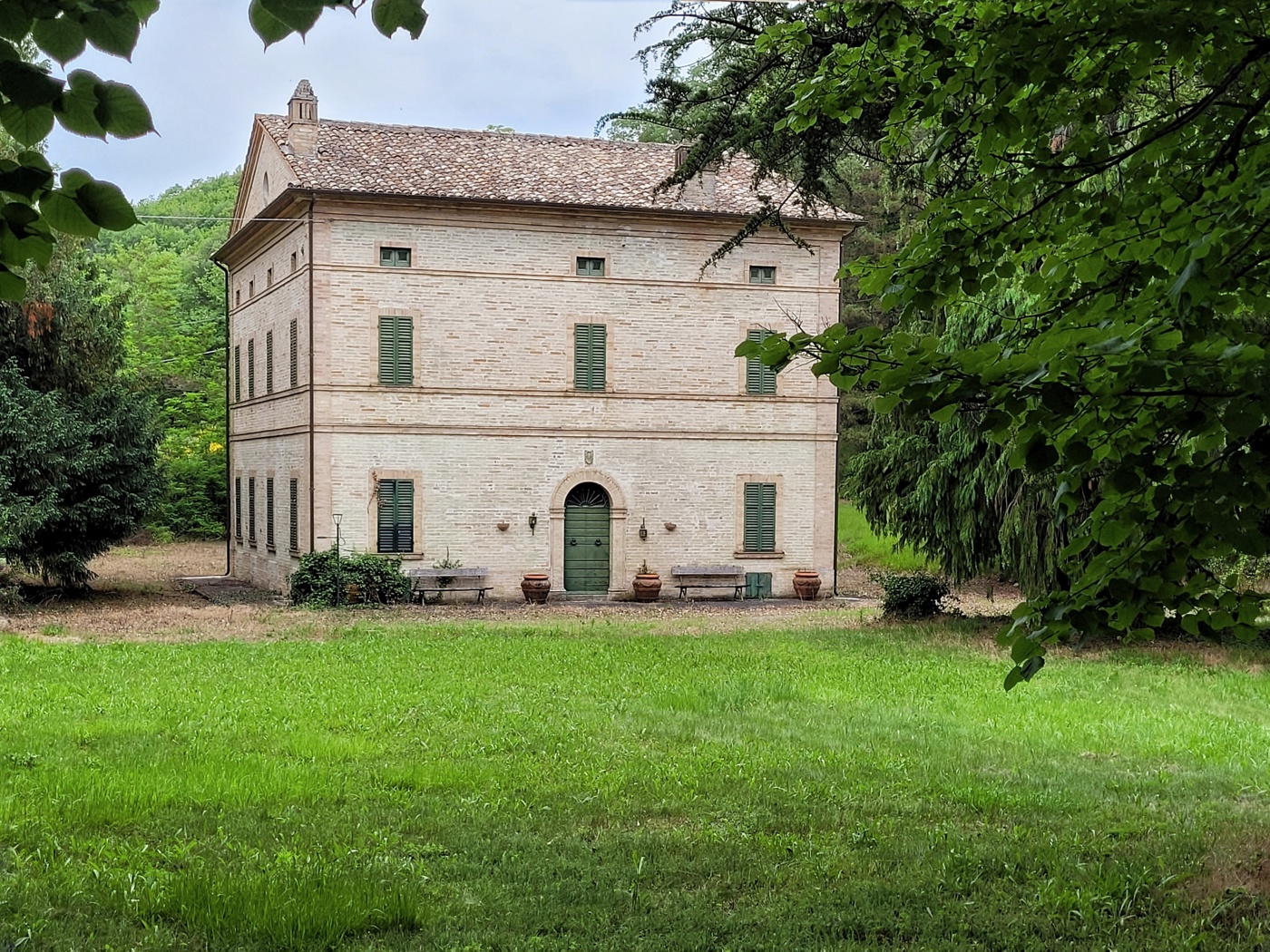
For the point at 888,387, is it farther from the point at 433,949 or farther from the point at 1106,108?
the point at 433,949

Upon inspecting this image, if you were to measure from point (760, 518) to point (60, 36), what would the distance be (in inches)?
996

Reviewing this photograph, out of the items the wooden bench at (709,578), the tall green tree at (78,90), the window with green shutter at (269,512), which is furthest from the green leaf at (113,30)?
the window with green shutter at (269,512)

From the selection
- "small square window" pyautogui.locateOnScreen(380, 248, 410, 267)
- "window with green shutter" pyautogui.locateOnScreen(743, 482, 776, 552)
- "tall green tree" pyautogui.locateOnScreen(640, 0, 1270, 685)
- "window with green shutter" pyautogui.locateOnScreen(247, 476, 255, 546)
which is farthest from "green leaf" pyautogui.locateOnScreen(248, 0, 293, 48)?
"window with green shutter" pyautogui.locateOnScreen(247, 476, 255, 546)

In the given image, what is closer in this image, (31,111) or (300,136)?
(31,111)

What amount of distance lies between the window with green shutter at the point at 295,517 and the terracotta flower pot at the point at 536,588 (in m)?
4.78

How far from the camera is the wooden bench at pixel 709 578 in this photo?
88.9ft

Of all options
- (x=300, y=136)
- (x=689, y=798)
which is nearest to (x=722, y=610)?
(x=300, y=136)

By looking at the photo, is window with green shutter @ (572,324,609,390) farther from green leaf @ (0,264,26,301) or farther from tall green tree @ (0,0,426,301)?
tall green tree @ (0,0,426,301)

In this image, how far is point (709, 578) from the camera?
27.2 m

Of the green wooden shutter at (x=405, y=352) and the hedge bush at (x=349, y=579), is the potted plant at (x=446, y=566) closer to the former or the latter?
the hedge bush at (x=349, y=579)

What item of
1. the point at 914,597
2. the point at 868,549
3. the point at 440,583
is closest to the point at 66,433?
the point at 440,583

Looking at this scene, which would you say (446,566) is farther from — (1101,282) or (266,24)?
(266,24)

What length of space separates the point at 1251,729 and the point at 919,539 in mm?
10448

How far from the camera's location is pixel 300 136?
26797 millimetres
